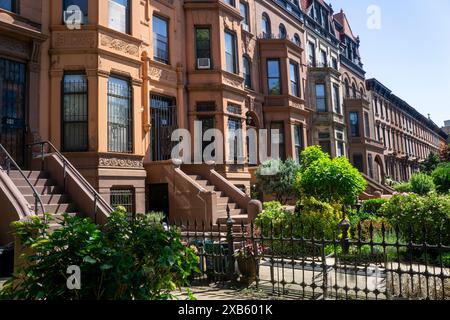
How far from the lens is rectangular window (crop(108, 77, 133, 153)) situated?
1298cm

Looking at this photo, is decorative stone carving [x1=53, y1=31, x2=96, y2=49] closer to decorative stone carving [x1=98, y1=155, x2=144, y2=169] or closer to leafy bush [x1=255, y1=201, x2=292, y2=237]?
decorative stone carving [x1=98, y1=155, x2=144, y2=169]

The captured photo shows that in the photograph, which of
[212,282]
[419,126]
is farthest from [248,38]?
[419,126]

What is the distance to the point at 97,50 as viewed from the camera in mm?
12500

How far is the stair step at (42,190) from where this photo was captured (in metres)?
9.34

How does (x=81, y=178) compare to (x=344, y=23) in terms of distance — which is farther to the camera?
(x=344, y=23)

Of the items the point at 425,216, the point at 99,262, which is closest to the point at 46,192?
the point at 99,262

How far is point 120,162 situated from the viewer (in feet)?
42.2

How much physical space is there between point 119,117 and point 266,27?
14264mm

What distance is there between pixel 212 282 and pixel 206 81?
1090cm

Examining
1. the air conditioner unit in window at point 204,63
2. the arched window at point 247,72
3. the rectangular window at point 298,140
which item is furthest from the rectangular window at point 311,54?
the air conditioner unit in window at point 204,63

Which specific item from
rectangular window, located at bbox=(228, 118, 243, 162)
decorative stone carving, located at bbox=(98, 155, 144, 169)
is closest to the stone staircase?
decorative stone carving, located at bbox=(98, 155, 144, 169)

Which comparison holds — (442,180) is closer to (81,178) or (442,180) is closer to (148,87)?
(148,87)

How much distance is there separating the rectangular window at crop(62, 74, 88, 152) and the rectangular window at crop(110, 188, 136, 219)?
178 cm
